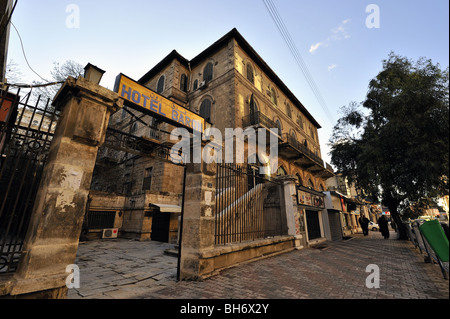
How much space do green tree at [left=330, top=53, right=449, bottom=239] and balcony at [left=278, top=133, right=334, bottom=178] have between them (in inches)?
166

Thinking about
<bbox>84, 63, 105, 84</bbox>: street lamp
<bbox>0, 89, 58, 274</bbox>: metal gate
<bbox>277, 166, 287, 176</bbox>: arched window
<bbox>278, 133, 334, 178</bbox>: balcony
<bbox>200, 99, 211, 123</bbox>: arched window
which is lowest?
<bbox>0, 89, 58, 274</bbox>: metal gate

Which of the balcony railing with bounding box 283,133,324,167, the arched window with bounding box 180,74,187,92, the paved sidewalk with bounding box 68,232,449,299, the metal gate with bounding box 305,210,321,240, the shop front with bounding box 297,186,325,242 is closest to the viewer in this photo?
the paved sidewalk with bounding box 68,232,449,299

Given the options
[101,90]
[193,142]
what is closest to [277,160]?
[193,142]

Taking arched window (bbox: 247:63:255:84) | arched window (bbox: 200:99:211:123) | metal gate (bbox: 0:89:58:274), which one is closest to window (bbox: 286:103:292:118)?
arched window (bbox: 247:63:255:84)

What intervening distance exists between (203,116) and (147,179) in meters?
7.49

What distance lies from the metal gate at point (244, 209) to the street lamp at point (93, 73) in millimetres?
3618

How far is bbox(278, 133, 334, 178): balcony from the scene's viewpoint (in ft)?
56.7

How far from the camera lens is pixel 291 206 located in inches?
373

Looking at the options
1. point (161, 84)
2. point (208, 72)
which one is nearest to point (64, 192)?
point (208, 72)

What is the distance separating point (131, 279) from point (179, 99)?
1635cm

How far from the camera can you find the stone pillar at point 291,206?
927 centimetres

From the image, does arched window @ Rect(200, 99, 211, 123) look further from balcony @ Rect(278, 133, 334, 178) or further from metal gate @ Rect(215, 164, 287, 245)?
metal gate @ Rect(215, 164, 287, 245)
